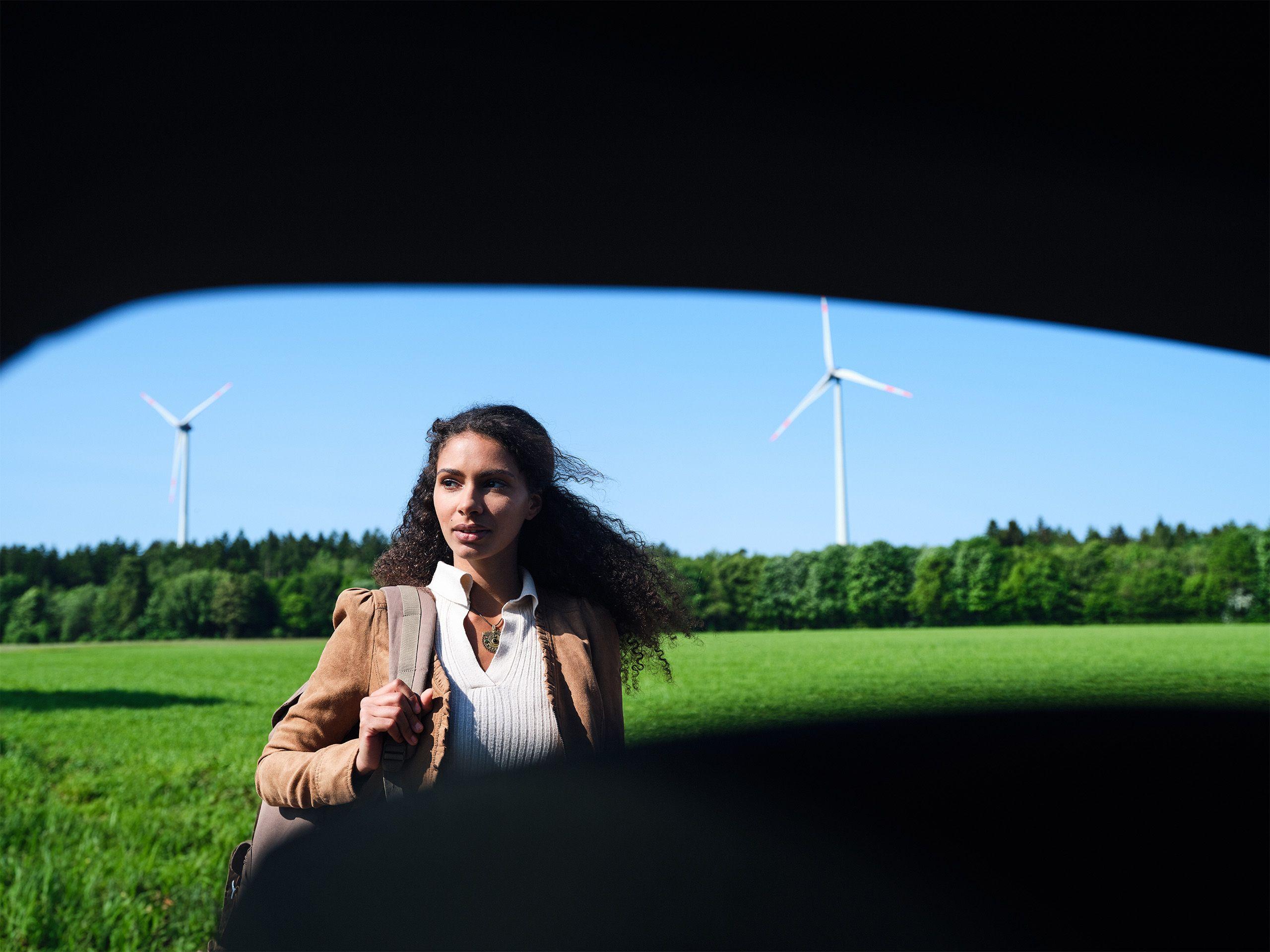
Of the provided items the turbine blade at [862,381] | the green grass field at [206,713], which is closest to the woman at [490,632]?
the green grass field at [206,713]

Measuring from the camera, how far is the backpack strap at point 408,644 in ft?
5.07

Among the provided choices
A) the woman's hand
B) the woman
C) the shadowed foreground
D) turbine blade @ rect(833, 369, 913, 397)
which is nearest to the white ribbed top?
the woman

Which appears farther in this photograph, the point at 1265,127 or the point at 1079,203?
the point at 1079,203

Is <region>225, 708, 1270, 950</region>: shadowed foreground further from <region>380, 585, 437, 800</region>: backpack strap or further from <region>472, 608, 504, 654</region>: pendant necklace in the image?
<region>472, 608, 504, 654</region>: pendant necklace

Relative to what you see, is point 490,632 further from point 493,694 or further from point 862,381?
point 862,381

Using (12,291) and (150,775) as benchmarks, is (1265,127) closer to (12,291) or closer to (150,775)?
(12,291)

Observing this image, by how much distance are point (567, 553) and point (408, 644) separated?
53cm

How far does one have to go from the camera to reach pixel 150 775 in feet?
25.3

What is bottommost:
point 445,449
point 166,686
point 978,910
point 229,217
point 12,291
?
point 166,686

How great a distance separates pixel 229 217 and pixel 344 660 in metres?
3.07

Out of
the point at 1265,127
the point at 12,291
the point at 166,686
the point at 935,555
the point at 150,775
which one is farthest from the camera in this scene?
the point at 935,555

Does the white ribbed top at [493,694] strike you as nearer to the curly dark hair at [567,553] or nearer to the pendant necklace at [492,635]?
the pendant necklace at [492,635]

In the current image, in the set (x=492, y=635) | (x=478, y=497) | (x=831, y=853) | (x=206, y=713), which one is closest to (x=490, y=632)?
(x=492, y=635)

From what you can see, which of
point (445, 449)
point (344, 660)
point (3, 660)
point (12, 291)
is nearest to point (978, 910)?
point (344, 660)
